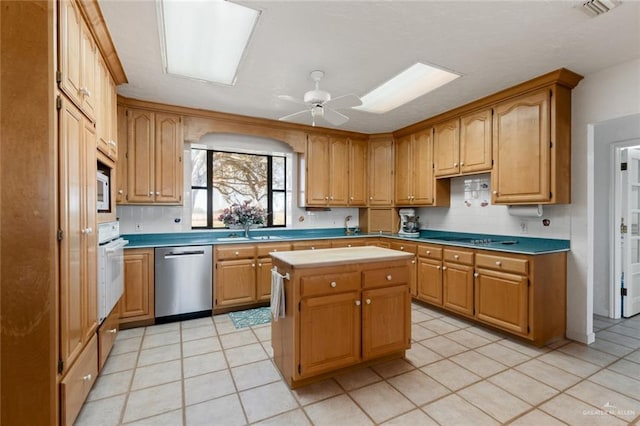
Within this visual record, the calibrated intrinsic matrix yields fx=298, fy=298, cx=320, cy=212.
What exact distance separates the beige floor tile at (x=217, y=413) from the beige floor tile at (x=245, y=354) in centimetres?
49

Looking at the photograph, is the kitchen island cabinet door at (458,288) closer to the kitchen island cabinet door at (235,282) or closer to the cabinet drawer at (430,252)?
the cabinet drawer at (430,252)

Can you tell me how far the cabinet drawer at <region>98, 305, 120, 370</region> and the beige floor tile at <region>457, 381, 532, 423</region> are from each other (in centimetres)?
265

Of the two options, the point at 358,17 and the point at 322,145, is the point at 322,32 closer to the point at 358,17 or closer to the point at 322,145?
the point at 358,17

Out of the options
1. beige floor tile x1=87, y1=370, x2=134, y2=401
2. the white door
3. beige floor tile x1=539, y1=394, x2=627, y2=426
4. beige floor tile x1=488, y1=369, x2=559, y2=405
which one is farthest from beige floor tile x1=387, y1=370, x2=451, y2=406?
the white door

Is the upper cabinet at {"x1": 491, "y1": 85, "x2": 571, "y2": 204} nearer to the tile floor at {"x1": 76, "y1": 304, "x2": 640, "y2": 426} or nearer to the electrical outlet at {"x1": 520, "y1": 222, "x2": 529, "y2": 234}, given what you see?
the electrical outlet at {"x1": 520, "y1": 222, "x2": 529, "y2": 234}

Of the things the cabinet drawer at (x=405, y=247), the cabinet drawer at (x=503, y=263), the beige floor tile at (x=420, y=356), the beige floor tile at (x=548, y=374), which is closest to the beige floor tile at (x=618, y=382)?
the beige floor tile at (x=548, y=374)

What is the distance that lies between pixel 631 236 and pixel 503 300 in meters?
2.01

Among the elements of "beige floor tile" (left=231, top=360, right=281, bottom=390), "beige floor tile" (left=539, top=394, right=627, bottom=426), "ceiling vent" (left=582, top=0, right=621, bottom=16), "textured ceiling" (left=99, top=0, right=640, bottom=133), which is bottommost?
"beige floor tile" (left=231, top=360, right=281, bottom=390)

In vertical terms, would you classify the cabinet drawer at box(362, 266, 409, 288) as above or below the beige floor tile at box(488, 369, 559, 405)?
above

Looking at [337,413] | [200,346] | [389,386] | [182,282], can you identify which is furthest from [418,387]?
[182,282]

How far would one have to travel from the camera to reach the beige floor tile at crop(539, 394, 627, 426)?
181 centimetres

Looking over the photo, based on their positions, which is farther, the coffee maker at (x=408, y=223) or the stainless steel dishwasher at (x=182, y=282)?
the coffee maker at (x=408, y=223)

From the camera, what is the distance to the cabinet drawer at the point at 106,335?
2259 millimetres

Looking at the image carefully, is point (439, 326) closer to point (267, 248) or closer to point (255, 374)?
point (255, 374)
